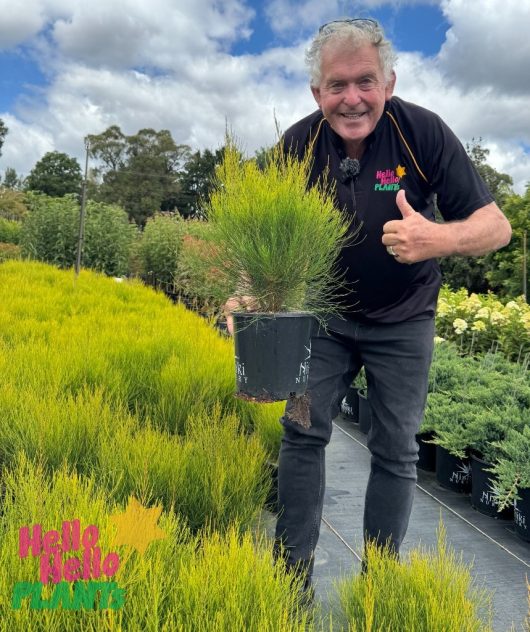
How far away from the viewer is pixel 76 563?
115 centimetres

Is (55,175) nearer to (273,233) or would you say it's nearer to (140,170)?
(140,170)

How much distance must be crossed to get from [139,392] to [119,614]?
1960 mm

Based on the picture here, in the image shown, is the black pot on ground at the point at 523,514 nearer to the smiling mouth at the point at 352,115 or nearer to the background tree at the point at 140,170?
the smiling mouth at the point at 352,115

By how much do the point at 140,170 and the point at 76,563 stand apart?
40.2 metres

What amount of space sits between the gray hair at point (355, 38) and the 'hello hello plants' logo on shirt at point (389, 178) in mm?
251

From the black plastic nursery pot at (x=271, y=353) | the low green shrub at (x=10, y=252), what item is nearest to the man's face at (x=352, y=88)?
the black plastic nursery pot at (x=271, y=353)

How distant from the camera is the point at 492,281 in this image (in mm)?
9953

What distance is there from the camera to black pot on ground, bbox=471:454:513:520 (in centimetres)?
249

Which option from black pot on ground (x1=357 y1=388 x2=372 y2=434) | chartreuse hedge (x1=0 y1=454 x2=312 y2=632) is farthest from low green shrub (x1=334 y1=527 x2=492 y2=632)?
black pot on ground (x1=357 y1=388 x2=372 y2=434)

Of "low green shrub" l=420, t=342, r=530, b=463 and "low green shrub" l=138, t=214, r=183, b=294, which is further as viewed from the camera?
"low green shrub" l=138, t=214, r=183, b=294

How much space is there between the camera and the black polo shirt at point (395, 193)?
1.54 meters

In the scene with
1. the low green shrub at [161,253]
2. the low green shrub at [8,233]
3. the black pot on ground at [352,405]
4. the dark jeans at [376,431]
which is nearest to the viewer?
the dark jeans at [376,431]

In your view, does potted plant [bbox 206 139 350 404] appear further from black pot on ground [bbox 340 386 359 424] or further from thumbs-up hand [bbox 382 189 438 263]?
black pot on ground [bbox 340 386 359 424]

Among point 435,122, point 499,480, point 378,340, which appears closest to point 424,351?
point 378,340
